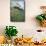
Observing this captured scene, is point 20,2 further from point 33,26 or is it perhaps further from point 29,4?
point 33,26

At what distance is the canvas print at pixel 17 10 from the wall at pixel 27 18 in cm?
5

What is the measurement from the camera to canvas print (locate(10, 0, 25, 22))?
3045 mm

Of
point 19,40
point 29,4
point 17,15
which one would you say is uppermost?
point 29,4

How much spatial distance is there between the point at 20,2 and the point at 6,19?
1.25 ft

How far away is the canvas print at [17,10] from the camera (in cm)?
304

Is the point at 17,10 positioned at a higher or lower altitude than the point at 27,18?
higher

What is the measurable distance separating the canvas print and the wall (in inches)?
2.1

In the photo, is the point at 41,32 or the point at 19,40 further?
the point at 41,32

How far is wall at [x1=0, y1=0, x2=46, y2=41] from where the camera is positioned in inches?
120

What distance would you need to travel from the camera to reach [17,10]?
3057 mm

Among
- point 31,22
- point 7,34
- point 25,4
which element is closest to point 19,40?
point 7,34

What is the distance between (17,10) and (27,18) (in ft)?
0.73

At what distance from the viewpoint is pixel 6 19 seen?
305cm

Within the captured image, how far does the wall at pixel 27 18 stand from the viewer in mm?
3045
